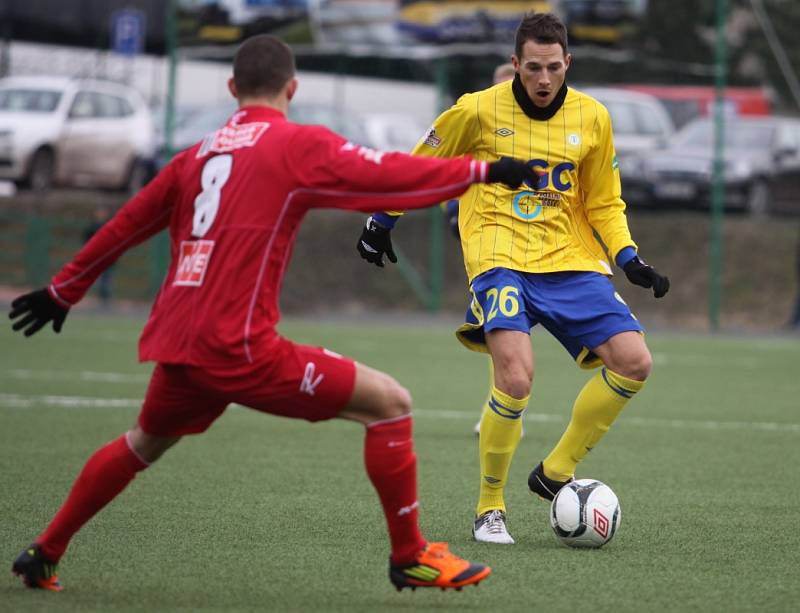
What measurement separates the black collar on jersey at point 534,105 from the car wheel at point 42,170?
16596mm

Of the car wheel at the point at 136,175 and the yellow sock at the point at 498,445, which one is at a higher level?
the yellow sock at the point at 498,445

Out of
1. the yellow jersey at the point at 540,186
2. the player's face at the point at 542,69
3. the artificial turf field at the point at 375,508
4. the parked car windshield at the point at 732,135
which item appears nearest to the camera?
the artificial turf field at the point at 375,508

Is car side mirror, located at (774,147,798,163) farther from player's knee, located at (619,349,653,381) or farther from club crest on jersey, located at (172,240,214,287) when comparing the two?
club crest on jersey, located at (172,240,214,287)

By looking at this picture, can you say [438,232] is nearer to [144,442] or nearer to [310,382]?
[144,442]

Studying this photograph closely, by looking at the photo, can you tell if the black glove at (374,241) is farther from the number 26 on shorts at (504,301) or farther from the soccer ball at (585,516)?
the soccer ball at (585,516)

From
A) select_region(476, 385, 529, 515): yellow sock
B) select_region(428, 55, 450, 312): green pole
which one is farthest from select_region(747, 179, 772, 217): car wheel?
select_region(476, 385, 529, 515): yellow sock

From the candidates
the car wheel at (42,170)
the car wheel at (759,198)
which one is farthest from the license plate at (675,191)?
the car wheel at (42,170)

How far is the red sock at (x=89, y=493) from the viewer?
4.76 metres

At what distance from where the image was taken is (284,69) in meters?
4.64

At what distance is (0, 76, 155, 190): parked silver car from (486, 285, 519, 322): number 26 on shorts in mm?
16632

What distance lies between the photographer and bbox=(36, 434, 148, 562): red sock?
476cm

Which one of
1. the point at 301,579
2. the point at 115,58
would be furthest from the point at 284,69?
the point at 115,58

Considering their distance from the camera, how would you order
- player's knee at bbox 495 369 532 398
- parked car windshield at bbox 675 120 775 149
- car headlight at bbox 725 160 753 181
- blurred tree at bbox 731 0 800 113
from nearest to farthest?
player's knee at bbox 495 369 532 398, parked car windshield at bbox 675 120 775 149, car headlight at bbox 725 160 753 181, blurred tree at bbox 731 0 800 113

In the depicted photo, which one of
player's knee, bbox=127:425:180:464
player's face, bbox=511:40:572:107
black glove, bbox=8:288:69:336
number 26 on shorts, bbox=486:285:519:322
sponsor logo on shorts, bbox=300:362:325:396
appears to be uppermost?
player's face, bbox=511:40:572:107
